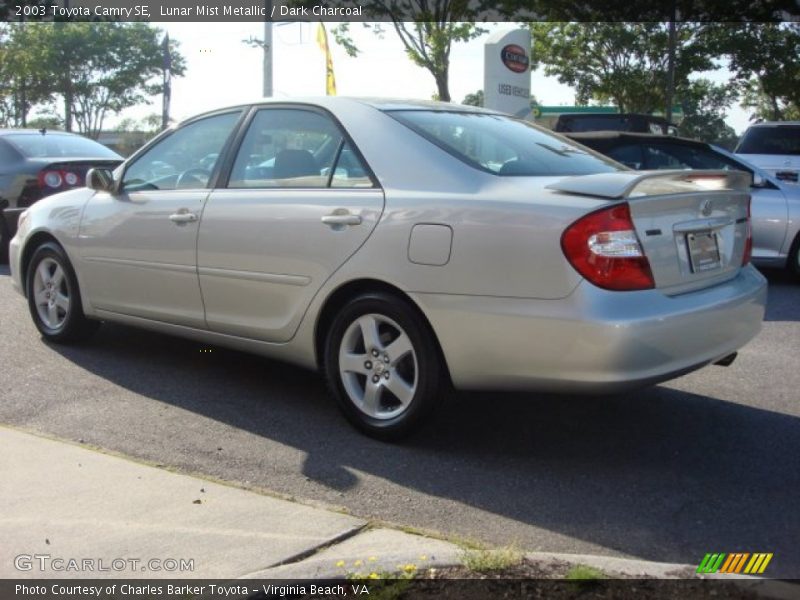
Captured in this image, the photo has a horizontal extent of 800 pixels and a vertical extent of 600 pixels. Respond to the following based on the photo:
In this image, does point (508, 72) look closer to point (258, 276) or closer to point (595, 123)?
point (595, 123)

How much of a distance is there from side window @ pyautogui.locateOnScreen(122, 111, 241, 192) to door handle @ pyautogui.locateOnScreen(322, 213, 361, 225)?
42.7 inches

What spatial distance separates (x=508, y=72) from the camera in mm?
17609

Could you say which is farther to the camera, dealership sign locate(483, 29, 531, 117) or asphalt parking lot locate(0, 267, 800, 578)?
dealership sign locate(483, 29, 531, 117)

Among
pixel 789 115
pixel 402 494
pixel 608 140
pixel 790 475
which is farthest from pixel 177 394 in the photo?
pixel 789 115

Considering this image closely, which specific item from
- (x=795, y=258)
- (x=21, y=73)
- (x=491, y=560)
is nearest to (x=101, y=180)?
(x=491, y=560)

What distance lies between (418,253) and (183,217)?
1665 mm

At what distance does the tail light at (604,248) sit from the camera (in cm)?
386

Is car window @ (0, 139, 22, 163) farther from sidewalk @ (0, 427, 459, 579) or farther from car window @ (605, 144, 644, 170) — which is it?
sidewalk @ (0, 427, 459, 579)

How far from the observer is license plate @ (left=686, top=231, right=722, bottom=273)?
13.9 feet

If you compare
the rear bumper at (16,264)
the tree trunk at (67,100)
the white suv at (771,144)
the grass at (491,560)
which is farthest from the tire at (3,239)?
the tree trunk at (67,100)

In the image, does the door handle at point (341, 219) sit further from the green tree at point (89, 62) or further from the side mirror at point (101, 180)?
the green tree at point (89, 62)

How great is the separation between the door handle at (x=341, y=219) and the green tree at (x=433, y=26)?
18.8 meters

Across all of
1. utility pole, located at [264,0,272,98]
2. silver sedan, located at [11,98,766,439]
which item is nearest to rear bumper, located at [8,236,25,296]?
silver sedan, located at [11,98,766,439]

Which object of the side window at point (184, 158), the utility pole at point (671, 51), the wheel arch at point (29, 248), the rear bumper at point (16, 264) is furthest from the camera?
the utility pole at point (671, 51)
